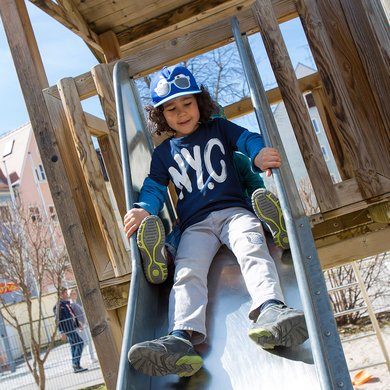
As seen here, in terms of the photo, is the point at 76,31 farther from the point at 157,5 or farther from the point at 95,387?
the point at 95,387

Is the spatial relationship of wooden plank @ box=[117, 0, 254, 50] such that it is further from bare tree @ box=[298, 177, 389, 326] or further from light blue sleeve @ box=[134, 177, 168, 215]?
bare tree @ box=[298, 177, 389, 326]

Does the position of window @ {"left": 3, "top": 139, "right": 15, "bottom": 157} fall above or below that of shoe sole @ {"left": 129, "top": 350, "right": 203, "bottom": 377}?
above

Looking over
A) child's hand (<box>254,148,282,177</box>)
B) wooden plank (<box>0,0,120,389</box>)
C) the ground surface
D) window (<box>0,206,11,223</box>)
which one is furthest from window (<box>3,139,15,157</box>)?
child's hand (<box>254,148,282,177</box>)

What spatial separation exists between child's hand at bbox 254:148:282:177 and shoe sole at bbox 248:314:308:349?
2.50 feet

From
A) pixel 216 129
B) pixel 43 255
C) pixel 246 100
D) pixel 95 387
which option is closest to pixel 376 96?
pixel 216 129

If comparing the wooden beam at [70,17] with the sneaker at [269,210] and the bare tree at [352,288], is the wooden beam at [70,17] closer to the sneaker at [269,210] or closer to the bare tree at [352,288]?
the sneaker at [269,210]

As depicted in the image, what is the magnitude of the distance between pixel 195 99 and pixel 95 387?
9.35m

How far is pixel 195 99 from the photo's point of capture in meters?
3.44

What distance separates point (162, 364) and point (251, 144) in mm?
1203

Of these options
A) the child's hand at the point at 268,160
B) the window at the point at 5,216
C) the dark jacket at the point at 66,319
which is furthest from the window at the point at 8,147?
the child's hand at the point at 268,160

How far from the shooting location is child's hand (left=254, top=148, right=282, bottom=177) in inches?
109

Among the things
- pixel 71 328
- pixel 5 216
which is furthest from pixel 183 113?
pixel 5 216

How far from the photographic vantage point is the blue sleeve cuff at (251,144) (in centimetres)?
296

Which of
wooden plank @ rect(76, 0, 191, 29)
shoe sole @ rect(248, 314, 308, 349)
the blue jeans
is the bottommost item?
the blue jeans
